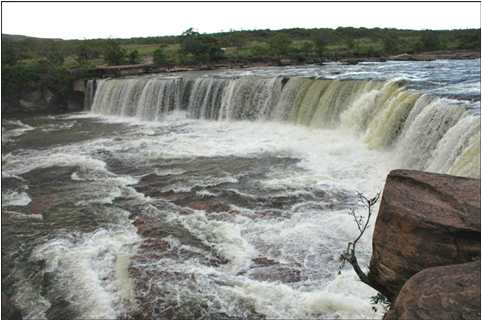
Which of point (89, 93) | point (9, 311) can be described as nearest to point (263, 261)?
point (9, 311)

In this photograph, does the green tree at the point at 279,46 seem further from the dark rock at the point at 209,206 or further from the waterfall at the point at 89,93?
the dark rock at the point at 209,206

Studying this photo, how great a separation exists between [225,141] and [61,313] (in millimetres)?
11007

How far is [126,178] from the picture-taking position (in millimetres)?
12430

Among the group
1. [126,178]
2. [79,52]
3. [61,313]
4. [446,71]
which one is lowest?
[61,313]

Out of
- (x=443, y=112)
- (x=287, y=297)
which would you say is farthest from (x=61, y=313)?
(x=443, y=112)

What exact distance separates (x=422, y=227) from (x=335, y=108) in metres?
13.4

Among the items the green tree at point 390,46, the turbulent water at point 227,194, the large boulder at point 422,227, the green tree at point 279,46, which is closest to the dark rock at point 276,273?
the turbulent water at point 227,194

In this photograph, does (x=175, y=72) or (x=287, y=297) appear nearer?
(x=287, y=297)

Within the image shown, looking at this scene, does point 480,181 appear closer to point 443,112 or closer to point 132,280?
point 132,280

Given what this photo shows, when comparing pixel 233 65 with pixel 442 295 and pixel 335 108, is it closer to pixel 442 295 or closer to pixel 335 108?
pixel 335 108

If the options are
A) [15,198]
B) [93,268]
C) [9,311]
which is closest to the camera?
[9,311]

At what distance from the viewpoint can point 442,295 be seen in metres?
3.05

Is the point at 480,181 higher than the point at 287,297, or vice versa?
the point at 480,181

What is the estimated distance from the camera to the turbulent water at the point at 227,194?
6.49m
